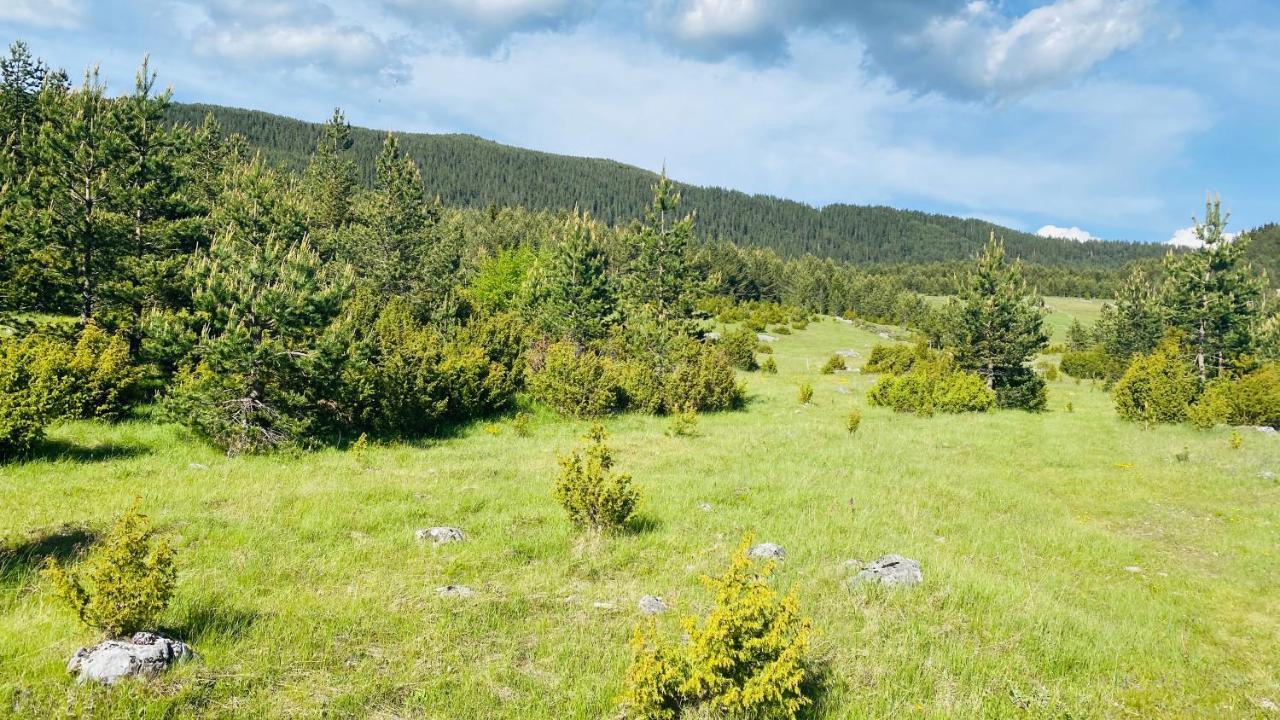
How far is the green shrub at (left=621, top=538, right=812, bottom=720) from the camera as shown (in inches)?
191

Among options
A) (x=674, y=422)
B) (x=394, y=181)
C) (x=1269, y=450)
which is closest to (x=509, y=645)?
(x=674, y=422)

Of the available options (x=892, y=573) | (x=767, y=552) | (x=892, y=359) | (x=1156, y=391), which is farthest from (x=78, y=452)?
(x=892, y=359)

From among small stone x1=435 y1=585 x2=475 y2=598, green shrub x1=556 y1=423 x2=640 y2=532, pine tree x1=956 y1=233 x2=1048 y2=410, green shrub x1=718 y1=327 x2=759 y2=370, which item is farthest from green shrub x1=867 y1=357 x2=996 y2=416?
small stone x1=435 y1=585 x2=475 y2=598

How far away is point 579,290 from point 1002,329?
23.5 metres

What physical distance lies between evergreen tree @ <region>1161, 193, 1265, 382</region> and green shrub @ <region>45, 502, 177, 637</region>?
45569mm

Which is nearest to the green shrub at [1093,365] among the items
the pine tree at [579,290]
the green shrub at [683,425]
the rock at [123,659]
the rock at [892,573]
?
the pine tree at [579,290]

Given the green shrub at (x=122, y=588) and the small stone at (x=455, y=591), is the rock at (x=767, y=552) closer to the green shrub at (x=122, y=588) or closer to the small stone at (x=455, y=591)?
the small stone at (x=455, y=591)

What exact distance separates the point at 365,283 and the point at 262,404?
23822 millimetres

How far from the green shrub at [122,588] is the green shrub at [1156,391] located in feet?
110

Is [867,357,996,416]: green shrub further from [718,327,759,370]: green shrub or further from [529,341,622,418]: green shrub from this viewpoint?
[529,341,622,418]: green shrub

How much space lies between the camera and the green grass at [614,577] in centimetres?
552

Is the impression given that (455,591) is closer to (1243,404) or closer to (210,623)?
(210,623)

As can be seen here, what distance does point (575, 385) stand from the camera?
23734 millimetres

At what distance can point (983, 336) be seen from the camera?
111 feet
